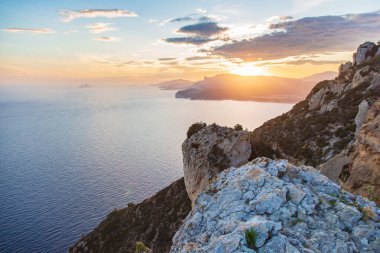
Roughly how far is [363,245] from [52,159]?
6252 inches

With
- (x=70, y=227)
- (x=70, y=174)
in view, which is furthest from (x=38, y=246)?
(x=70, y=174)

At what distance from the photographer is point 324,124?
60.1m

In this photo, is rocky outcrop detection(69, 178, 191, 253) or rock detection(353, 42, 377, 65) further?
rock detection(353, 42, 377, 65)

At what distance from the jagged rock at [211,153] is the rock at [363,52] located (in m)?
59.1

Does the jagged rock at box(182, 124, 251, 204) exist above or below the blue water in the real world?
above

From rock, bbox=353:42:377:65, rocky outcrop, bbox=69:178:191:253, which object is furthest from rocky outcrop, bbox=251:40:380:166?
rocky outcrop, bbox=69:178:191:253

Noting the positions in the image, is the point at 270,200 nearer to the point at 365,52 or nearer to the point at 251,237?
the point at 251,237

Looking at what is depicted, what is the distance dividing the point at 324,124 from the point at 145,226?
39.2m

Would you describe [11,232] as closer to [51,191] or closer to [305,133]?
[51,191]

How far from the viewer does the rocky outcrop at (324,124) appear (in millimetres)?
49725

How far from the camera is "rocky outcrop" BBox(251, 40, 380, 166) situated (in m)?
49.7

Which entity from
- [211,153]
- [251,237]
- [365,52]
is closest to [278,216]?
[251,237]

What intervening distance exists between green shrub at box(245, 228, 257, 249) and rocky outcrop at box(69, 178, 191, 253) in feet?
128

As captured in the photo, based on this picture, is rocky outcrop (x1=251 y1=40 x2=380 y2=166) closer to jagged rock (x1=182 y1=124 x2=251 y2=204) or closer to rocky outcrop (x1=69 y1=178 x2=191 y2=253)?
jagged rock (x1=182 y1=124 x2=251 y2=204)
